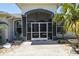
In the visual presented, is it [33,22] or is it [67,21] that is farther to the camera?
[33,22]

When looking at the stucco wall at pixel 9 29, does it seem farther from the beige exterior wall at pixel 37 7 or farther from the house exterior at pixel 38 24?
the beige exterior wall at pixel 37 7

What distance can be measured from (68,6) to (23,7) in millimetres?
9607

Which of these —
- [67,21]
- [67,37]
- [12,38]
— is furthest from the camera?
[67,37]

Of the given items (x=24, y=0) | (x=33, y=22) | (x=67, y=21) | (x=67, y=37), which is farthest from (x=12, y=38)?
(x=24, y=0)

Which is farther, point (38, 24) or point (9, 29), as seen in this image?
point (38, 24)

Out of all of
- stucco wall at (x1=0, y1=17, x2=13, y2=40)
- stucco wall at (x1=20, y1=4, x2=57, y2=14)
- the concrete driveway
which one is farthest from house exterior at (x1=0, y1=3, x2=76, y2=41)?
the concrete driveway

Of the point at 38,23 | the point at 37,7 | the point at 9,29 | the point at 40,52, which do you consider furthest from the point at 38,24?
the point at 40,52

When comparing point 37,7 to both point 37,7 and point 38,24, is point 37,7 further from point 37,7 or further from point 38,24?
point 38,24

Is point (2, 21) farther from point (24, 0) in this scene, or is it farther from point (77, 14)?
point (24, 0)

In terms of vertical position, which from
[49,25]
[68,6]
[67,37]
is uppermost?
[68,6]

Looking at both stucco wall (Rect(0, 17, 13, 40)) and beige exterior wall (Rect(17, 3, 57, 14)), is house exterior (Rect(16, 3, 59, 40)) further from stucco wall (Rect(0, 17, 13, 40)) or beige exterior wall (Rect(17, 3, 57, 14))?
stucco wall (Rect(0, 17, 13, 40))

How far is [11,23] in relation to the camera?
21.0 m

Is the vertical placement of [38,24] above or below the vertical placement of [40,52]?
above

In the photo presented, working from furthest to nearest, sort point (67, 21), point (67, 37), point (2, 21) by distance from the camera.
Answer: point (67, 37) → point (2, 21) → point (67, 21)
